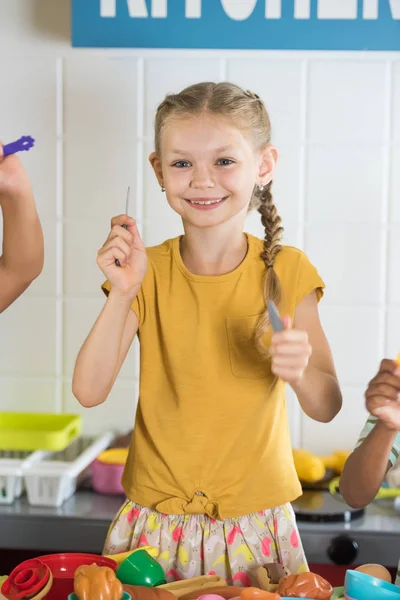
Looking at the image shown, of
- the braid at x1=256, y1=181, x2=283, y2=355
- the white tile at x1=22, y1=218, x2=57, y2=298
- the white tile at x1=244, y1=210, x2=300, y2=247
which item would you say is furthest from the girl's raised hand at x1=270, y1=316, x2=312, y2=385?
the white tile at x1=22, y1=218, x2=57, y2=298

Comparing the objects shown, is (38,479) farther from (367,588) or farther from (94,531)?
(367,588)

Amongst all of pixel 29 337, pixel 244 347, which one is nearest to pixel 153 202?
pixel 29 337

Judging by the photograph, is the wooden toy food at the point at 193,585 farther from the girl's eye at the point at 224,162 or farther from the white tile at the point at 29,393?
the white tile at the point at 29,393

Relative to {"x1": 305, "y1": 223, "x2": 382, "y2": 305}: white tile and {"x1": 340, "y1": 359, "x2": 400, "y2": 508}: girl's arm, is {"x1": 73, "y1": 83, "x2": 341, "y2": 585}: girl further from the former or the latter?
{"x1": 305, "y1": 223, "x2": 382, "y2": 305}: white tile

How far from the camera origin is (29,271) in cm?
114

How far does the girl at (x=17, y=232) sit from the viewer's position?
42.3 inches

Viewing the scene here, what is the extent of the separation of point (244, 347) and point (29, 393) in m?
0.90

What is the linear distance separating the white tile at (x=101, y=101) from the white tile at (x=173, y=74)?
4 cm

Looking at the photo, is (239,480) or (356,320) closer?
(239,480)

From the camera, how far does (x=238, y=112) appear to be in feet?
3.51

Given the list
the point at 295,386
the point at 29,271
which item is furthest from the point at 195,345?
the point at 29,271

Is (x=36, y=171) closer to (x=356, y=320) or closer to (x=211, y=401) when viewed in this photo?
(x=356, y=320)

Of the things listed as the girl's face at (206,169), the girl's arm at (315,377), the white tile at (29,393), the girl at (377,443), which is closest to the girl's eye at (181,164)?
the girl's face at (206,169)

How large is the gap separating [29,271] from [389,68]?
101cm
